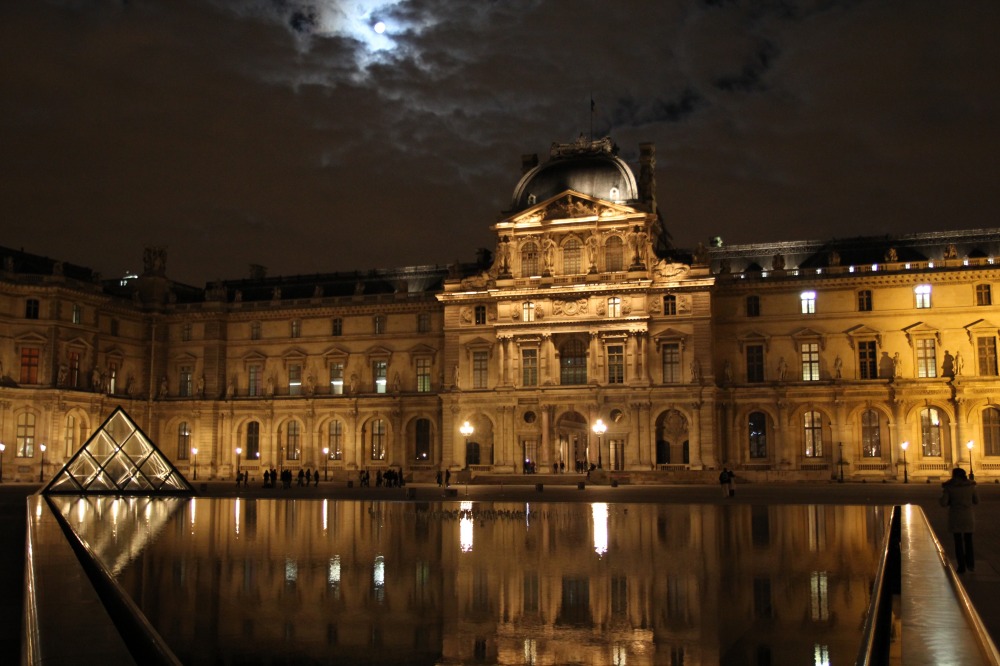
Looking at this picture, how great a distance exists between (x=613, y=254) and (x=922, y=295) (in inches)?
765

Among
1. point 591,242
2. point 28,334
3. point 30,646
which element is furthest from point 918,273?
point 30,646

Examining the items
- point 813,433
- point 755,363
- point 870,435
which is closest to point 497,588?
point 813,433

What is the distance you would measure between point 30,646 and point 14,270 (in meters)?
70.8

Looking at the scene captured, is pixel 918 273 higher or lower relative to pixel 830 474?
higher

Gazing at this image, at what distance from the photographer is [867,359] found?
2542 inches

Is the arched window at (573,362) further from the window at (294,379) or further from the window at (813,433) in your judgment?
the window at (294,379)

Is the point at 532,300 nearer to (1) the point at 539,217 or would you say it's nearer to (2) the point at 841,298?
(1) the point at 539,217

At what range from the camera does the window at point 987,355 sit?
6162 cm

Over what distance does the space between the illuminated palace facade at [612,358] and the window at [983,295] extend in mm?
191

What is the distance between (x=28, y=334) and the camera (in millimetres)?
68875

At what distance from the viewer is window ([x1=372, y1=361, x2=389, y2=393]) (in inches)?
2972

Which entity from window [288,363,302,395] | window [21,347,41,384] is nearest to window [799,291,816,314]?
window [288,363,302,395]

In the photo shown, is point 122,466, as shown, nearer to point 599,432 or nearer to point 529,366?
point 529,366

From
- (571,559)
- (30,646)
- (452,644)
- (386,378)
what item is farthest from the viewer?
(386,378)
